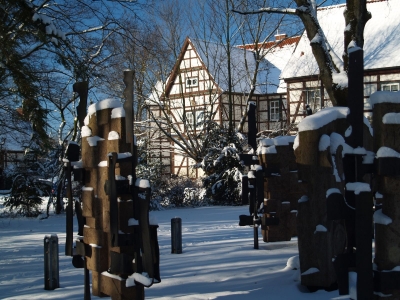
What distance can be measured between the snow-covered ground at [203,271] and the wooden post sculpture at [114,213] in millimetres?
855

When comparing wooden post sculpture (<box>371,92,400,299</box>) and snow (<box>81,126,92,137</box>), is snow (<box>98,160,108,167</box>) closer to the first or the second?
snow (<box>81,126,92,137</box>)

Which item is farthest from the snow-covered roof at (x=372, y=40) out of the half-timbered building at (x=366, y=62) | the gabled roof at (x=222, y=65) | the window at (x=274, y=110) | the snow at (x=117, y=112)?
the snow at (x=117, y=112)

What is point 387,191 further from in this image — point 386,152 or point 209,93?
point 209,93

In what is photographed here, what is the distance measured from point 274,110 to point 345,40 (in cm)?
2549

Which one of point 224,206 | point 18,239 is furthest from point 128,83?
point 224,206

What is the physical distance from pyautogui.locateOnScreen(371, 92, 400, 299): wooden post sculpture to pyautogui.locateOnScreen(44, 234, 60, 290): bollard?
4.62m

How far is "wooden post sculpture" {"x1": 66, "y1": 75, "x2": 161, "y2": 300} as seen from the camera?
490cm

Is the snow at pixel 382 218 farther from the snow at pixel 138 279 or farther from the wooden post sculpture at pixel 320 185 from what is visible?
the wooden post sculpture at pixel 320 185

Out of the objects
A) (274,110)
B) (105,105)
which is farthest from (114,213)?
(274,110)

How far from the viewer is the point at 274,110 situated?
33250 mm

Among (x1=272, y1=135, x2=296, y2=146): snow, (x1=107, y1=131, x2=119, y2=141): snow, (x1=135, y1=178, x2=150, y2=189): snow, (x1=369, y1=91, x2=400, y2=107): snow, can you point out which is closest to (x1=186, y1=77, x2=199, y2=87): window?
(x1=272, y1=135, x2=296, y2=146): snow

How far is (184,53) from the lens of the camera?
30.5m

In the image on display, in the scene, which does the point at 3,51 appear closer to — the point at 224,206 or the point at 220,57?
the point at 224,206

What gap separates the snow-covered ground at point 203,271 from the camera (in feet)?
20.2
